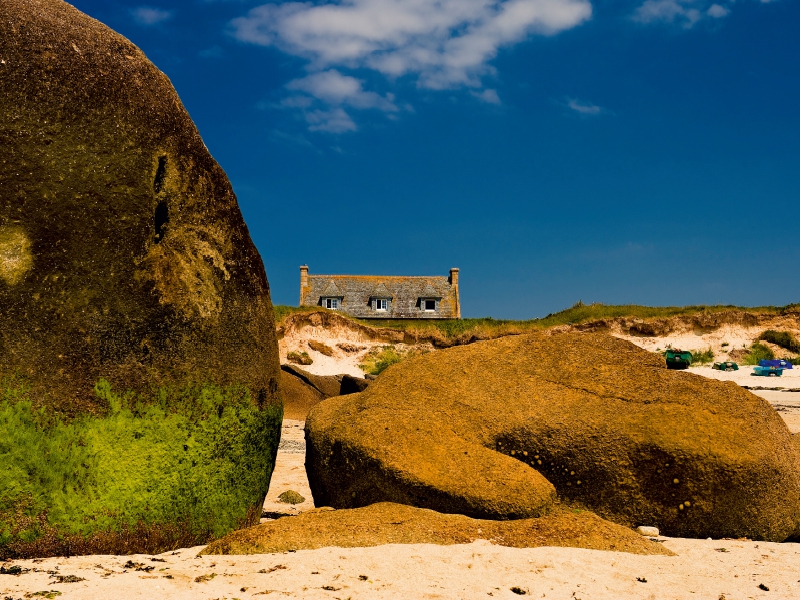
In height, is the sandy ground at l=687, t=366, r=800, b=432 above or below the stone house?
below

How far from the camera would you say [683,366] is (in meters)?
29.7

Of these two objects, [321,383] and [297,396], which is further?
[321,383]

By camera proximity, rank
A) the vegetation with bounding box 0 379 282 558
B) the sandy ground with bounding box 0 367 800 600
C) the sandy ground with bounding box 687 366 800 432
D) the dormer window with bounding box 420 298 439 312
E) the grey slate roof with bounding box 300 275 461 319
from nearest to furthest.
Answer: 1. the sandy ground with bounding box 0 367 800 600
2. the vegetation with bounding box 0 379 282 558
3. the sandy ground with bounding box 687 366 800 432
4. the grey slate roof with bounding box 300 275 461 319
5. the dormer window with bounding box 420 298 439 312

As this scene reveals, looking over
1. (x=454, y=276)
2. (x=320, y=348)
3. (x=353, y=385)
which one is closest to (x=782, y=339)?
(x=320, y=348)

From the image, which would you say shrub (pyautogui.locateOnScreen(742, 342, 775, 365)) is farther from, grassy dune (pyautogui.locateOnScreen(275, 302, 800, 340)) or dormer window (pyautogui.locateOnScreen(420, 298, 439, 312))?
dormer window (pyautogui.locateOnScreen(420, 298, 439, 312))

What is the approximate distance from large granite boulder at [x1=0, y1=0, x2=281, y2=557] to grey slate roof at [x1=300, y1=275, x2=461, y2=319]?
41.7m

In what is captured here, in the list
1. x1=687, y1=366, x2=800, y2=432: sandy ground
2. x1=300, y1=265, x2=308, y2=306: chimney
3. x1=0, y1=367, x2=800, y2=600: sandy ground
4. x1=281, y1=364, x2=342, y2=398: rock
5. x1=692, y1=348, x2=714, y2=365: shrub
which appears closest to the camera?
x1=0, y1=367, x2=800, y2=600: sandy ground

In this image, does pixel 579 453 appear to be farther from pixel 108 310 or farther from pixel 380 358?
pixel 380 358

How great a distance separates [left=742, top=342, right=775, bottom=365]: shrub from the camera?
31.6 meters

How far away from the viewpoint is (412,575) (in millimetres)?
4145

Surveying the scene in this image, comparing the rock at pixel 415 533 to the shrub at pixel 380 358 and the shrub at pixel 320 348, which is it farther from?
the shrub at pixel 320 348

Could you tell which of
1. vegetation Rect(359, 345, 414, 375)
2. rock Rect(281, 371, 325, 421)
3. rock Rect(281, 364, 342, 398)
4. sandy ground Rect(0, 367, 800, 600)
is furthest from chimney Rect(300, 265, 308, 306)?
sandy ground Rect(0, 367, 800, 600)

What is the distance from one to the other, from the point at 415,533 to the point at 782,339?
1275 inches

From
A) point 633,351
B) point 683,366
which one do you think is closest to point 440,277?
point 683,366
